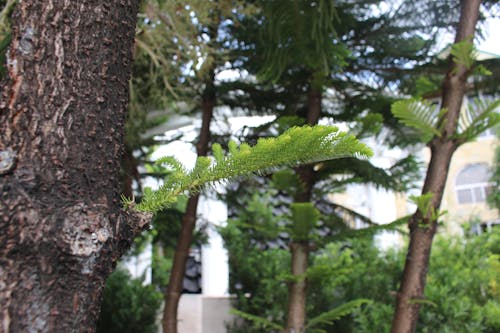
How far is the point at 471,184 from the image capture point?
15.6 m

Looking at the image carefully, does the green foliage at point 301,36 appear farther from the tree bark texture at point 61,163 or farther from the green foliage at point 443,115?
the tree bark texture at point 61,163

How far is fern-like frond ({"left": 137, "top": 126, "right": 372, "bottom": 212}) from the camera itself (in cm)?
94

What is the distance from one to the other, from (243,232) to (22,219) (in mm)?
4864

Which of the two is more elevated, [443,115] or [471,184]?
[471,184]

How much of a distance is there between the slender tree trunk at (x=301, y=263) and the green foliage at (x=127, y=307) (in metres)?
2.40

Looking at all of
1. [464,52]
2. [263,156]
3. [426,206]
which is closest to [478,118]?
[464,52]

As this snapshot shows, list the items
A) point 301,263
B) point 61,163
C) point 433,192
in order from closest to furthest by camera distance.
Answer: point 61,163 → point 433,192 → point 301,263

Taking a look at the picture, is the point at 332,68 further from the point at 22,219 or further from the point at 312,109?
the point at 22,219

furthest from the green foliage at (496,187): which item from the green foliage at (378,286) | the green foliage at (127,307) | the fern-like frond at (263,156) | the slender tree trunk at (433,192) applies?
the fern-like frond at (263,156)

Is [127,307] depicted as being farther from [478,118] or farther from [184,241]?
[478,118]

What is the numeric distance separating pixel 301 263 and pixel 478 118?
1.22 meters

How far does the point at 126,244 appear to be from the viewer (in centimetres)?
96

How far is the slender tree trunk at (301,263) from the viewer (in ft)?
9.62

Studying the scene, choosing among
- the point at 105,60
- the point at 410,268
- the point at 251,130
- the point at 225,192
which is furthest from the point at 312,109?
the point at 105,60
